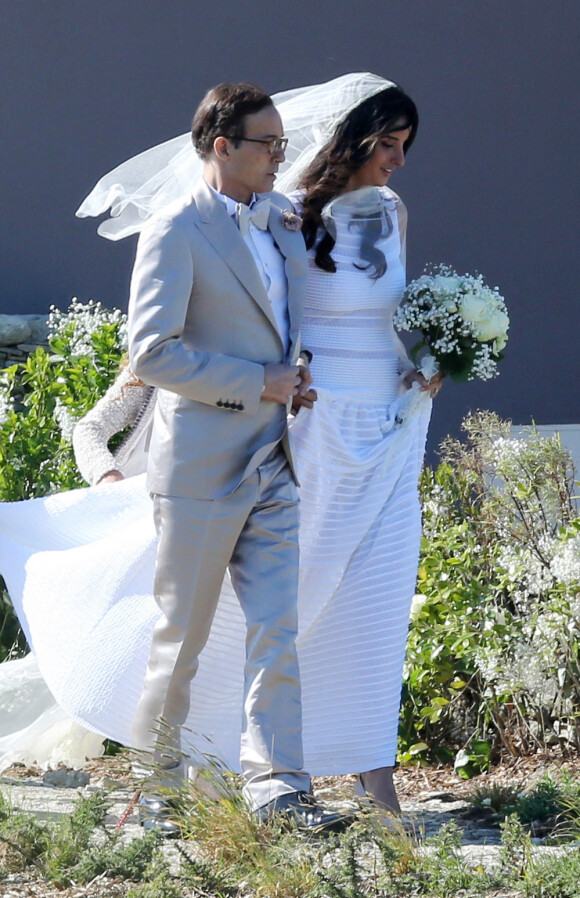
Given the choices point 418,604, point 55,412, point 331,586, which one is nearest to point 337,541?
point 331,586

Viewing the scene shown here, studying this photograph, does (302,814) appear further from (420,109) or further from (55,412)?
(420,109)

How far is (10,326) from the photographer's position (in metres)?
7.59

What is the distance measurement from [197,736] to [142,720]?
37cm

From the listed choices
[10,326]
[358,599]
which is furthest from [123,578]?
[10,326]

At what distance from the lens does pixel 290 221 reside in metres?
3.78

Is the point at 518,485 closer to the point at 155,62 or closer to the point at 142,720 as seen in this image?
the point at 142,720

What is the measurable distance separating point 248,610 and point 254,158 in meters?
1.16

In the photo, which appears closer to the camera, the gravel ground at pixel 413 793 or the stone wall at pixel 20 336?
the gravel ground at pixel 413 793

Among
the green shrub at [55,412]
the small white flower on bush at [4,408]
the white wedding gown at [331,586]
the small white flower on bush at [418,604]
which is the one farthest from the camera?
the small white flower on bush at [4,408]

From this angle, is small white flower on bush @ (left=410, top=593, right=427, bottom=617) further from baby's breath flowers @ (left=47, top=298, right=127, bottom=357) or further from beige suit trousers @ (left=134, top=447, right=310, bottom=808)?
baby's breath flowers @ (left=47, top=298, right=127, bottom=357)

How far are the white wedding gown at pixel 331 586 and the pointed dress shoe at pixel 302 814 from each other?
438 millimetres

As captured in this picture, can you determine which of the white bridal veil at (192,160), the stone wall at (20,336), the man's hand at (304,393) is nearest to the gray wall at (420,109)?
the stone wall at (20,336)

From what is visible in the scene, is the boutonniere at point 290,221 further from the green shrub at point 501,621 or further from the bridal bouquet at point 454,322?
the green shrub at point 501,621

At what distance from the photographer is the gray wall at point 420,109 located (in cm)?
757
